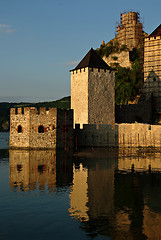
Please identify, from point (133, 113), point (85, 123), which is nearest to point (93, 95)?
point (85, 123)

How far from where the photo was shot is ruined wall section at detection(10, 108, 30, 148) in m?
26.0

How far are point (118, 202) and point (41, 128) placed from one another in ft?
56.8

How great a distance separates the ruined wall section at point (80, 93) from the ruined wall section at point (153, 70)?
20285 mm

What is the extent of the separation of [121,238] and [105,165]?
11032 mm

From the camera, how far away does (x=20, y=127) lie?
26672 mm

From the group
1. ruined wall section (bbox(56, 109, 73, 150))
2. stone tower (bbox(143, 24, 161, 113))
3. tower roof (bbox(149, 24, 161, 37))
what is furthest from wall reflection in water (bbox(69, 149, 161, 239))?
tower roof (bbox(149, 24, 161, 37))

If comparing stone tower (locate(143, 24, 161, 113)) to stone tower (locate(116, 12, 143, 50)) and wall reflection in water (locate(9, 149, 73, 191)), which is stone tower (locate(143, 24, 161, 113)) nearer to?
stone tower (locate(116, 12, 143, 50))

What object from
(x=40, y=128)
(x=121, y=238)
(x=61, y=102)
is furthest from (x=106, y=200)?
(x=61, y=102)

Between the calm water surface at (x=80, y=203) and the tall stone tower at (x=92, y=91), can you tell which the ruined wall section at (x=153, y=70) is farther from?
the calm water surface at (x=80, y=203)

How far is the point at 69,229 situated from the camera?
24.0 feet

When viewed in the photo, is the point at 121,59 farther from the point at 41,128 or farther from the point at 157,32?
the point at 41,128

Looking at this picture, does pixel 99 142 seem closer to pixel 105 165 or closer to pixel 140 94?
pixel 105 165

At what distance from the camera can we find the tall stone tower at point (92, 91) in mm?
32781

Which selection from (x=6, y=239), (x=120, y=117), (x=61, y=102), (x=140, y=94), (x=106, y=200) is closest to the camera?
(x=6, y=239)
